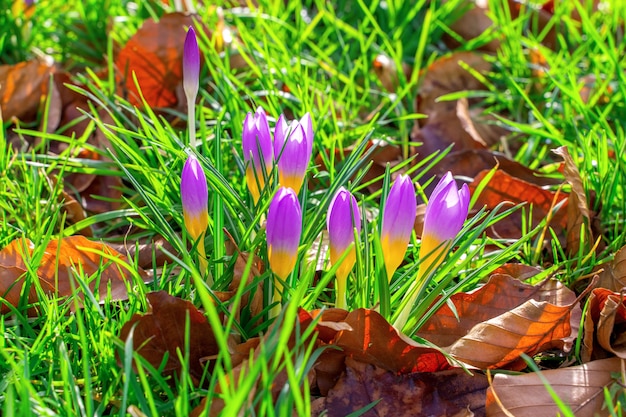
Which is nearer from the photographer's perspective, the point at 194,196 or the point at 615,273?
the point at 194,196

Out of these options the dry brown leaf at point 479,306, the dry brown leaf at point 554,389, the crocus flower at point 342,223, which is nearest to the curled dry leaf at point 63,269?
the crocus flower at point 342,223

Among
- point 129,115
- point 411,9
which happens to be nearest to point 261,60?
point 129,115

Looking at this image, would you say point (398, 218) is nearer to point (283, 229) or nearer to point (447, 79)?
point (283, 229)

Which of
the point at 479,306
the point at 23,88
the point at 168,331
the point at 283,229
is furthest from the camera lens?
the point at 23,88

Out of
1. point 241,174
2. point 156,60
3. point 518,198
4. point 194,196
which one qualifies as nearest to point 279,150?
point 194,196

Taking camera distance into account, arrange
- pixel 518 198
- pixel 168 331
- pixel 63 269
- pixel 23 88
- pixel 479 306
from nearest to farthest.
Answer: pixel 168 331 < pixel 479 306 < pixel 63 269 < pixel 518 198 < pixel 23 88

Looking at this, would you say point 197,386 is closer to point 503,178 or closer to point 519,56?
point 503,178

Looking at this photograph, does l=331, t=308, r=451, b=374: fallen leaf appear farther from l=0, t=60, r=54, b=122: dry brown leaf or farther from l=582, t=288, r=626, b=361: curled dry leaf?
l=0, t=60, r=54, b=122: dry brown leaf
